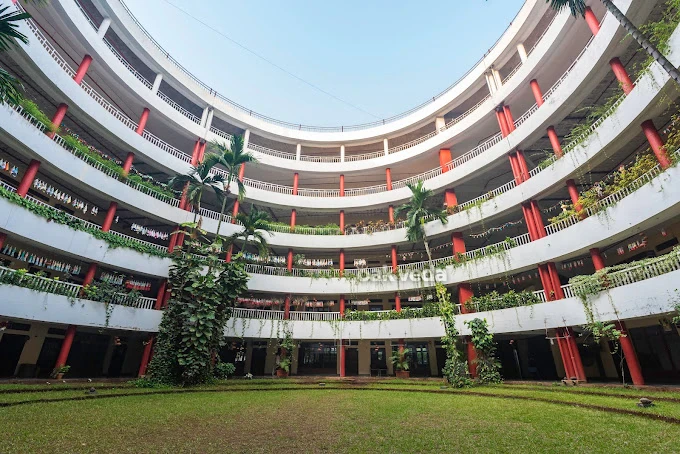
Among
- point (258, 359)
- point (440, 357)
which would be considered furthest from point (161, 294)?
point (440, 357)

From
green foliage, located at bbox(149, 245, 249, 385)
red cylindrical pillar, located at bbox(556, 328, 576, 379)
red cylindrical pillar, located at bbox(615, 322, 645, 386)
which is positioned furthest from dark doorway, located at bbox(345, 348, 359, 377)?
red cylindrical pillar, located at bbox(615, 322, 645, 386)

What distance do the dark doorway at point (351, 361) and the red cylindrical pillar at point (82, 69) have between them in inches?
892

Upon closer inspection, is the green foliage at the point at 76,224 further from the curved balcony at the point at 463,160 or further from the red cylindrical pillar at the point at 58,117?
the curved balcony at the point at 463,160

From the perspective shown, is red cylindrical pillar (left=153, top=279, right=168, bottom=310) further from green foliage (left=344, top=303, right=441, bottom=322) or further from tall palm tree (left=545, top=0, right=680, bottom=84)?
tall palm tree (left=545, top=0, right=680, bottom=84)

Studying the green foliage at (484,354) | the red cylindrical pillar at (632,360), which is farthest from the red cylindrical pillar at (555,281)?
the green foliage at (484,354)

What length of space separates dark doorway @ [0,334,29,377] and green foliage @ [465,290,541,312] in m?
23.2

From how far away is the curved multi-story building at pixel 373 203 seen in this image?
39.5 ft

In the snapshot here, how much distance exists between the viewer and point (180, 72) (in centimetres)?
2075

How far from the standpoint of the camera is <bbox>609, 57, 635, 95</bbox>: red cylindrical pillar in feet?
38.3

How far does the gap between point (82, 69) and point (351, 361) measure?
23.9 metres

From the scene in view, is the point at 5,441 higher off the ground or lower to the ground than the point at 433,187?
lower

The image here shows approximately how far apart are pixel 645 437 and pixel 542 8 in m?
19.2

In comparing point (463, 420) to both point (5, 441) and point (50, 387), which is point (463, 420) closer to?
point (5, 441)

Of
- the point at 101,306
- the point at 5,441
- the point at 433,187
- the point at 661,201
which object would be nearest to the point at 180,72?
the point at 101,306
